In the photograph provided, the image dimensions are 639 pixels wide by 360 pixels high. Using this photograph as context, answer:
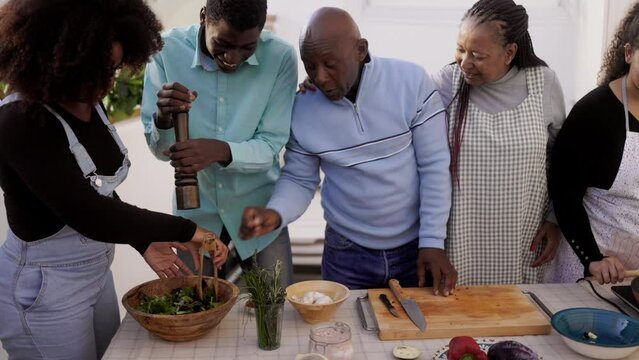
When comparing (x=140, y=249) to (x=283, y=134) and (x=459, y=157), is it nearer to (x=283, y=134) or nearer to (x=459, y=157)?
(x=283, y=134)

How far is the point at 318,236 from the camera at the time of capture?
389 centimetres

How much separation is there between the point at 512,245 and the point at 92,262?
46.0 inches

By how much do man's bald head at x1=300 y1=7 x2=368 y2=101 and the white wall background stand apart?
6.60 feet

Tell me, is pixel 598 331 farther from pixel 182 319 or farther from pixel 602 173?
pixel 182 319

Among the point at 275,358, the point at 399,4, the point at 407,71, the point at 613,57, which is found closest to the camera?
the point at 275,358

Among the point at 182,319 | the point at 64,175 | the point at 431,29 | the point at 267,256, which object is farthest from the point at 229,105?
the point at 431,29

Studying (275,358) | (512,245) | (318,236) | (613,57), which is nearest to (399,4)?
(318,236)

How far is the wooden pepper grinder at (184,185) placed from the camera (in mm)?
1607

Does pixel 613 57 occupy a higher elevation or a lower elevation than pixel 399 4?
lower

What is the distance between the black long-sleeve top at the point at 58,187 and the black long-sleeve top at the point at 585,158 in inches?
40.6

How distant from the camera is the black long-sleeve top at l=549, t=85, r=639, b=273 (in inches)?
70.7

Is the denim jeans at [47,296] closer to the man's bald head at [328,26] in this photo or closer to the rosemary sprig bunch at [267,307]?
the rosemary sprig bunch at [267,307]

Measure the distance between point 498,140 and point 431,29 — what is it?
7.16 feet

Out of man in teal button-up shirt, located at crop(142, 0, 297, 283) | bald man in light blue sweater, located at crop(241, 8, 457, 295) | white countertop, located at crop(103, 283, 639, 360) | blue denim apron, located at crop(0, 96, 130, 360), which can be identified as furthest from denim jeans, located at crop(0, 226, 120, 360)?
bald man in light blue sweater, located at crop(241, 8, 457, 295)
